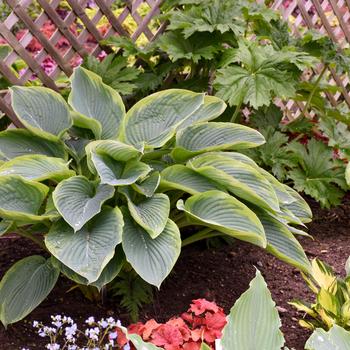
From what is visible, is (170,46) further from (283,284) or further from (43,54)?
(283,284)

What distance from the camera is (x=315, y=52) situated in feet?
11.6

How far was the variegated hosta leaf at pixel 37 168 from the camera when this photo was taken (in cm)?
239

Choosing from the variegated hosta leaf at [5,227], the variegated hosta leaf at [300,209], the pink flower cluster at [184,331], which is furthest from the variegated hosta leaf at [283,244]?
the variegated hosta leaf at [5,227]

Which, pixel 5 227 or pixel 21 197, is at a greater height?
pixel 21 197

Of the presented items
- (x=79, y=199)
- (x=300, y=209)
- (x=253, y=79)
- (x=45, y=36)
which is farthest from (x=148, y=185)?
(x=45, y=36)

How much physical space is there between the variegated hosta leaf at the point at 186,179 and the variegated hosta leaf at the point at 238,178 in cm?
3

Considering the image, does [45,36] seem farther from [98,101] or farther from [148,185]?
[148,185]

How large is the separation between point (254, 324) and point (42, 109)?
139cm

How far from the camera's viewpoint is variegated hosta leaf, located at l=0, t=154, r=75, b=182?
7.84ft

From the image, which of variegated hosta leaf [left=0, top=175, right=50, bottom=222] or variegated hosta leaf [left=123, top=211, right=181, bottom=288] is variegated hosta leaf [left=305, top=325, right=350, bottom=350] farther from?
variegated hosta leaf [left=0, top=175, right=50, bottom=222]

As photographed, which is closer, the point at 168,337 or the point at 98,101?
the point at 168,337

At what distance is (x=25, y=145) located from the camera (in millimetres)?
2686

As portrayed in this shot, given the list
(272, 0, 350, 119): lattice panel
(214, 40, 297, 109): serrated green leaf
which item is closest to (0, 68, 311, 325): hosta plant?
(214, 40, 297, 109): serrated green leaf

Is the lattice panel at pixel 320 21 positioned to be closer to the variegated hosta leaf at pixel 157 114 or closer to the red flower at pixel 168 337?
the variegated hosta leaf at pixel 157 114
